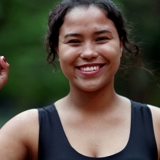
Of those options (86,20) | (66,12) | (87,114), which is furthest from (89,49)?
(87,114)

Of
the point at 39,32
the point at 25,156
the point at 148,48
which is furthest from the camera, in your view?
the point at 148,48

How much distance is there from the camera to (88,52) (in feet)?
12.5

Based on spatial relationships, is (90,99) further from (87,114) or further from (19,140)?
(19,140)

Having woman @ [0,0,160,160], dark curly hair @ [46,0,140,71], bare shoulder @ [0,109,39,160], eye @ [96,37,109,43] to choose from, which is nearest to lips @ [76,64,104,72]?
woman @ [0,0,160,160]

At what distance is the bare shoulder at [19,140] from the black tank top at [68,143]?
0.04 metres

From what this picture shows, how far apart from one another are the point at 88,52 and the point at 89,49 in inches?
0.8

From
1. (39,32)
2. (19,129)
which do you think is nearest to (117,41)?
(19,129)

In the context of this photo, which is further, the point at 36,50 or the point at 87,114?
the point at 36,50

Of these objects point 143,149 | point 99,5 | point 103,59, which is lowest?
point 143,149

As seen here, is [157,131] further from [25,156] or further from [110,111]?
[25,156]

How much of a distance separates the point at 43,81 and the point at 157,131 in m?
5.28

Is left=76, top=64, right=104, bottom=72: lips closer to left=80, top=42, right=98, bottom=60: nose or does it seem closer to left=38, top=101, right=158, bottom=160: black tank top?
left=80, top=42, right=98, bottom=60: nose

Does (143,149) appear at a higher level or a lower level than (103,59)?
lower

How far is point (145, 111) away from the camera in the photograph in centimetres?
398
